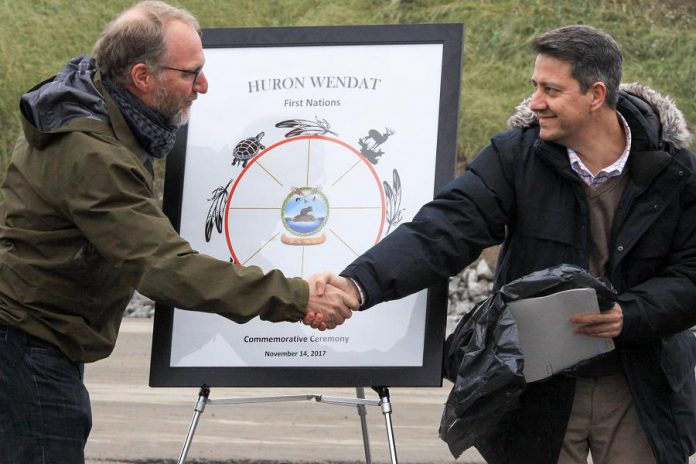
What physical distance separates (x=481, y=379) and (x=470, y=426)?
0.16 metres

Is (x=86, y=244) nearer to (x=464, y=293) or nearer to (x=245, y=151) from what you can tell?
(x=245, y=151)

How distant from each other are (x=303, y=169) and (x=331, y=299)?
75 centimetres

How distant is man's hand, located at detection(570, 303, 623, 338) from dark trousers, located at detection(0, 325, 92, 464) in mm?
1463

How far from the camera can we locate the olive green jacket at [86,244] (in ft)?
11.4

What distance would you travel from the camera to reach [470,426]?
3887 mm

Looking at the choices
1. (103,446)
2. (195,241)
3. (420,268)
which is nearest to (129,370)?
(103,446)

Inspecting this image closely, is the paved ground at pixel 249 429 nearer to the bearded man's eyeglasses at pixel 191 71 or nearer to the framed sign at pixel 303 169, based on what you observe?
the framed sign at pixel 303 169

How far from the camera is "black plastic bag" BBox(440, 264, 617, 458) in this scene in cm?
375

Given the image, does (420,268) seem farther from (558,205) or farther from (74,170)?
(74,170)

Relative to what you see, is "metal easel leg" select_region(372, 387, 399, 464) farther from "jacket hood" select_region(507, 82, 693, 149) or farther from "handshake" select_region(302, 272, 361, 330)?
"jacket hood" select_region(507, 82, 693, 149)

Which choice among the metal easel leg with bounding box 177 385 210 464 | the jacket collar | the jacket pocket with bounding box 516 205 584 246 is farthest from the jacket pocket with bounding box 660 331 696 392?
the jacket collar

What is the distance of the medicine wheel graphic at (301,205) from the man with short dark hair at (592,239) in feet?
1.81

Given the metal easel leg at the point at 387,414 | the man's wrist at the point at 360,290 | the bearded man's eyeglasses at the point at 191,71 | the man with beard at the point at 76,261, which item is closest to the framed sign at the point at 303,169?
the metal easel leg at the point at 387,414

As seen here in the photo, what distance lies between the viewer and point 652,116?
3.95 m
